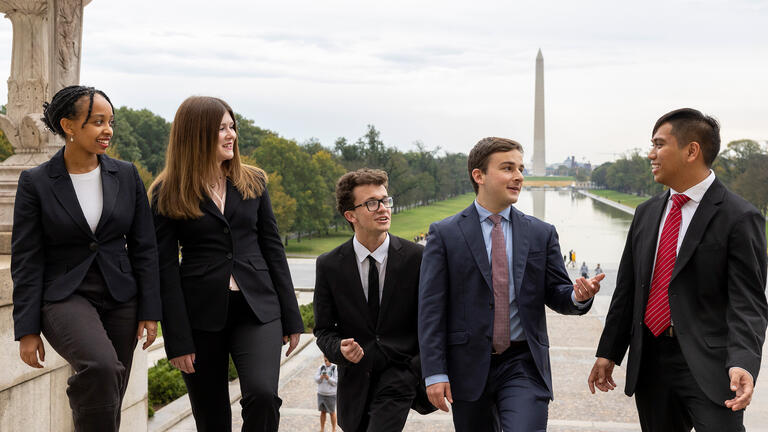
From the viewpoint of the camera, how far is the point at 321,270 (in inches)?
172

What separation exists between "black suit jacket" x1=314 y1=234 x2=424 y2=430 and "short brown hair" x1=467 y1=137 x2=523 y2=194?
0.62m

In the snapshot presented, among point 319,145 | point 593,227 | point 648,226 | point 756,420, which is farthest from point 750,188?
point 648,226

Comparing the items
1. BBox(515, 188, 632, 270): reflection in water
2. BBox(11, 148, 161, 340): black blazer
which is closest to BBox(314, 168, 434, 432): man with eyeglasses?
BBox(11, 148, 161, 340): black blazer

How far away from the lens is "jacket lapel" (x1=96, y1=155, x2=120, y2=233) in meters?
3.74

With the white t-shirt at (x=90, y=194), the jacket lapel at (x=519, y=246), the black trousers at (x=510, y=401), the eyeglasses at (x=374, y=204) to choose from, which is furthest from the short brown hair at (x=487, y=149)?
the white t-shirt at (x=90, y=194)

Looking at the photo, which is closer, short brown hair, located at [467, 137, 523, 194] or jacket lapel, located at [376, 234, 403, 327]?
short brown hair, located at [467, 137, 523, 194]

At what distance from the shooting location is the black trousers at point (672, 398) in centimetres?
359

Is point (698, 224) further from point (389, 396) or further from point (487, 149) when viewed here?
point (389, 396)

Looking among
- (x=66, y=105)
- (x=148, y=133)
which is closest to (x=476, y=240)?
(x=66, y=105)

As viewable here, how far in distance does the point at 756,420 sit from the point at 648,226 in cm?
633

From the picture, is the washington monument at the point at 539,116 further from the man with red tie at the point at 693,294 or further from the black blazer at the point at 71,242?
the black blazer at the point at 71,242

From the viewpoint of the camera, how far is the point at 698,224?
12.3ft

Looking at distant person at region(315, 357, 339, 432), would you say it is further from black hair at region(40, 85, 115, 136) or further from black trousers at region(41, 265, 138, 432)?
black hair at region(40, 85, 115, 136)

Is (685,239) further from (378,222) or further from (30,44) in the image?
(30,44)
